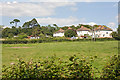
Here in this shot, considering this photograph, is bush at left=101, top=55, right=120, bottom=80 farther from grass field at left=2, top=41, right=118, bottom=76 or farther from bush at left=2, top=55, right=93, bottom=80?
grass field at left=2, top=41, right=118, bottom=76

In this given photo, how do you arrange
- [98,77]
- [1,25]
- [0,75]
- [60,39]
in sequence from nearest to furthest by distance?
1. [1,25]
2. [0,75]
3. [98,77]
4. [60,39]

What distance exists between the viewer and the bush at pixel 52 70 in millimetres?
2375

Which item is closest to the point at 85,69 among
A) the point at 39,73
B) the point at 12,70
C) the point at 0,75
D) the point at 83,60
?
the point at 83,60

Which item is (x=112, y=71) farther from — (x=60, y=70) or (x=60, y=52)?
(x=60, y=52)

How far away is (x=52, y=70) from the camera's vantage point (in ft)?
7.86

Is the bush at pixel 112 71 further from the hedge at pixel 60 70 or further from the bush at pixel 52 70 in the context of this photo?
the bush at pixel 52 70

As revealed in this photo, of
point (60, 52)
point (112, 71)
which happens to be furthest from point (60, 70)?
point (60, 52)

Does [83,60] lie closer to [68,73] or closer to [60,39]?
[68,73]

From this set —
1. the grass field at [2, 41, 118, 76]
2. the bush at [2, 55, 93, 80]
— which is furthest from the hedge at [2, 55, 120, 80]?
the grass field at [2, 41, 118, 76]

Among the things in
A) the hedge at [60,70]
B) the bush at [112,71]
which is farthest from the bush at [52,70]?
the bush at [112,71]

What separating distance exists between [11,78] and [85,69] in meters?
1.18

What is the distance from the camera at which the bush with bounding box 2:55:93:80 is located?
2375 mm

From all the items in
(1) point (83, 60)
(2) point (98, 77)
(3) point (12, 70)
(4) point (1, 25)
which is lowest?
(2) point (98, 77)

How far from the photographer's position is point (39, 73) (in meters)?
2.42
